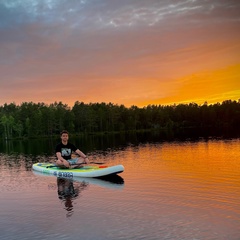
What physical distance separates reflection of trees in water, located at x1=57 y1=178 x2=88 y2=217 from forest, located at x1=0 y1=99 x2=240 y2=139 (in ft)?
310

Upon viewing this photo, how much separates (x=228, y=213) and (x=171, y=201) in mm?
2984

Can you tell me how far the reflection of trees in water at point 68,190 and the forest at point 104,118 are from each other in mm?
94626

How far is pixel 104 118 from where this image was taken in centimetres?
14938

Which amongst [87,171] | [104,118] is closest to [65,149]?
[87,171]

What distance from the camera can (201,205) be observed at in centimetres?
1400

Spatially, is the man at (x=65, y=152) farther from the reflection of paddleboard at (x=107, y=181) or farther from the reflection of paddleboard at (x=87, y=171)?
the reflection of paddleboard at (x=107, y=181)

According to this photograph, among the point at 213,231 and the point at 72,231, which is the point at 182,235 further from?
the point at 72,231

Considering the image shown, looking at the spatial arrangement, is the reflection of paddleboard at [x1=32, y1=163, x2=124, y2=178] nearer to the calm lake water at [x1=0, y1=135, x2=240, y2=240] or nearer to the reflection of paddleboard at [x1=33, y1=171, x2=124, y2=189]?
the reflection of paddleboard at [x1=33, y1=171, x2=124, y2=189]

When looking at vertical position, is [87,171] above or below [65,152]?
below

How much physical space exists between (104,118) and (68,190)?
130604 mm

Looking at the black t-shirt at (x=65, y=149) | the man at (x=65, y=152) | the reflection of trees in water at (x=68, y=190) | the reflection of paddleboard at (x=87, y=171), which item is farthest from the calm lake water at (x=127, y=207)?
the black t-shirt at (x=65, y=149)

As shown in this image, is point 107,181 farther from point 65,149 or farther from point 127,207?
point 127,207

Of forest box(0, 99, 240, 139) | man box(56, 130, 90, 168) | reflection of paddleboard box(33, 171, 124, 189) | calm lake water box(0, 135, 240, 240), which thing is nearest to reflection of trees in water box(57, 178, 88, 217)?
calm lake water box(0, 135, 240, 240)

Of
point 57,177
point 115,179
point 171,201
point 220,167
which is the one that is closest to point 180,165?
point 220,167
